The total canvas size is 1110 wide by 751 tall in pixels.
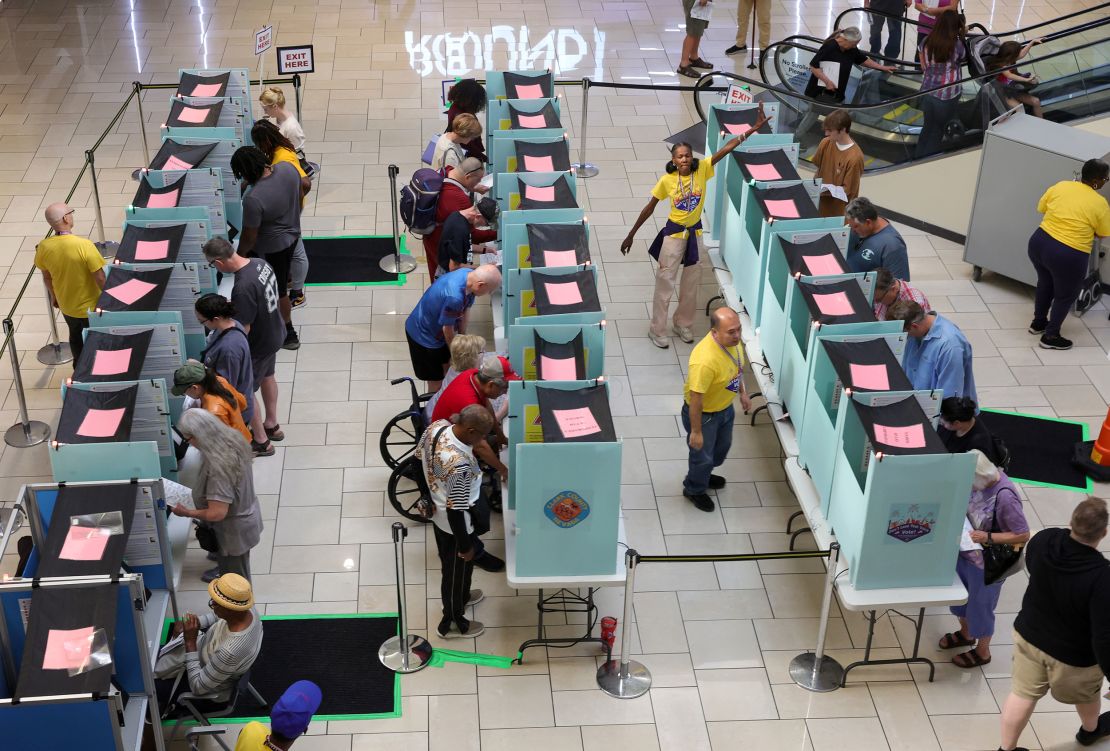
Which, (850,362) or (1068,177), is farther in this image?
(1068,177)

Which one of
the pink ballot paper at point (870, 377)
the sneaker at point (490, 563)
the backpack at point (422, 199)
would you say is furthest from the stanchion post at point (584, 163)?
the pink ballot paper at point (870, 377)

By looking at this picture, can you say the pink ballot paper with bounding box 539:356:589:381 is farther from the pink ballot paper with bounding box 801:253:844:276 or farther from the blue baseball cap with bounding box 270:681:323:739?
the blue baseball cap with bounding box 270:681:323:739

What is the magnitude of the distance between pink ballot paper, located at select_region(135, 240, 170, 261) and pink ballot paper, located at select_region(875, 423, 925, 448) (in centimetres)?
461

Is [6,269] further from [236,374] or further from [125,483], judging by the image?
[125,483]

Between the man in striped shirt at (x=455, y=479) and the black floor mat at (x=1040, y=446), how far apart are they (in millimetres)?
3985

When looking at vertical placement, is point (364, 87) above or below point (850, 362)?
below

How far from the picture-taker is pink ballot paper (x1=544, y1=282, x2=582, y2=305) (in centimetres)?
741

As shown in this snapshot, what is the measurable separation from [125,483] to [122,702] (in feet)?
3.67

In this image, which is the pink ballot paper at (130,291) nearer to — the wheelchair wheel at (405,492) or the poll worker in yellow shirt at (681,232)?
the wheelchair wheel at (405,492)

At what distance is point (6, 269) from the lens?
10.5 meters

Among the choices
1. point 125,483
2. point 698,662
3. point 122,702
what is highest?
point 125,483

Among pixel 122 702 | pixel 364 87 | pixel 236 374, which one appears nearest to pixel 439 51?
pixel 364 87

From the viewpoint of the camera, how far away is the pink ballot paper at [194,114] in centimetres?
980

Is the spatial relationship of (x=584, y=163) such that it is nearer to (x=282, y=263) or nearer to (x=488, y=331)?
(x=488, y=331)
